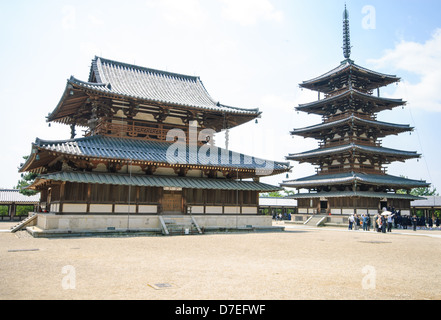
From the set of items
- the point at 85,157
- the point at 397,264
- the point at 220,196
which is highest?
the point at 85,157

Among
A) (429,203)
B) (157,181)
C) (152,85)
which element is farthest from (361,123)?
(157,181)

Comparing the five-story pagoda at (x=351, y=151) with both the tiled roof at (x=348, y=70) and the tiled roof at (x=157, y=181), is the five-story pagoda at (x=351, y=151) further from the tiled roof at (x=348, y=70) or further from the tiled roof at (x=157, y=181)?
the tiled roof at (x=157, y=181)

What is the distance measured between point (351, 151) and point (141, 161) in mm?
27830

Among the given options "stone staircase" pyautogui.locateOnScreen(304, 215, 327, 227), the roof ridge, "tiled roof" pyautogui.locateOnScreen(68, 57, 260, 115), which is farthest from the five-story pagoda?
the roof ridge

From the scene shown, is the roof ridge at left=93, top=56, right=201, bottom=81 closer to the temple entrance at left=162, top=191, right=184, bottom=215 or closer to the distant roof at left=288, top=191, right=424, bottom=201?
the temple entrance at left=162, top=191, right=184, bottom=215

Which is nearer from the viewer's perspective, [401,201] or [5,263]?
[5,263]

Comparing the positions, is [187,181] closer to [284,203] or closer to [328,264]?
[328,264]

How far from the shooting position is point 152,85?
93.7ft

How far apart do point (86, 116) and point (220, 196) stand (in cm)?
1265

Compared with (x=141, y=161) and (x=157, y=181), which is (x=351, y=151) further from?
Answer: (x=141, y=161)

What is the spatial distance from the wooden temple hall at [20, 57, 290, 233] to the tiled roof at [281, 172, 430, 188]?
14.4 meters
